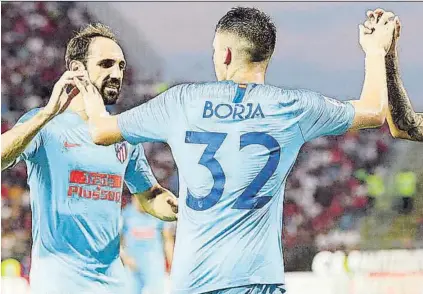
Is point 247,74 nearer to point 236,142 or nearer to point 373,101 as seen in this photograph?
point 236,142

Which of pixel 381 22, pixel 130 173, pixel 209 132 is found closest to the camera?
pixel 209 132

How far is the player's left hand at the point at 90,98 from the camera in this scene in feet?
8.29

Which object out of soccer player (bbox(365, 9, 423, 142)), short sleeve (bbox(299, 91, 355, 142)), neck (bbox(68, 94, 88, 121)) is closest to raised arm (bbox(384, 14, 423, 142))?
soccer player (bbox(365, 9, 423, 142))

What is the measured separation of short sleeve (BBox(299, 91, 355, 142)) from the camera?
2316 millimetres

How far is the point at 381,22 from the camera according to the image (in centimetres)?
257

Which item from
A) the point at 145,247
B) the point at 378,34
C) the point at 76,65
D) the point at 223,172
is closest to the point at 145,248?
the point at 145,247

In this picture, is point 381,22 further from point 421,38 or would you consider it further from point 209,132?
point 209,132

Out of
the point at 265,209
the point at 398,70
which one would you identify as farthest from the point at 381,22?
the point at 265,209

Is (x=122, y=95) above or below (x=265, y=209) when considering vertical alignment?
above

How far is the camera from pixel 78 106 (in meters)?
2.68

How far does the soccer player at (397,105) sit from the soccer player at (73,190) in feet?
2.14

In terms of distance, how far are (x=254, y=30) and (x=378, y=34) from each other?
36cm

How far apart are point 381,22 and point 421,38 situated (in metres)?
0.27

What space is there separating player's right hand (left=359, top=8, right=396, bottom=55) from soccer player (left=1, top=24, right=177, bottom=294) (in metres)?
0.68
